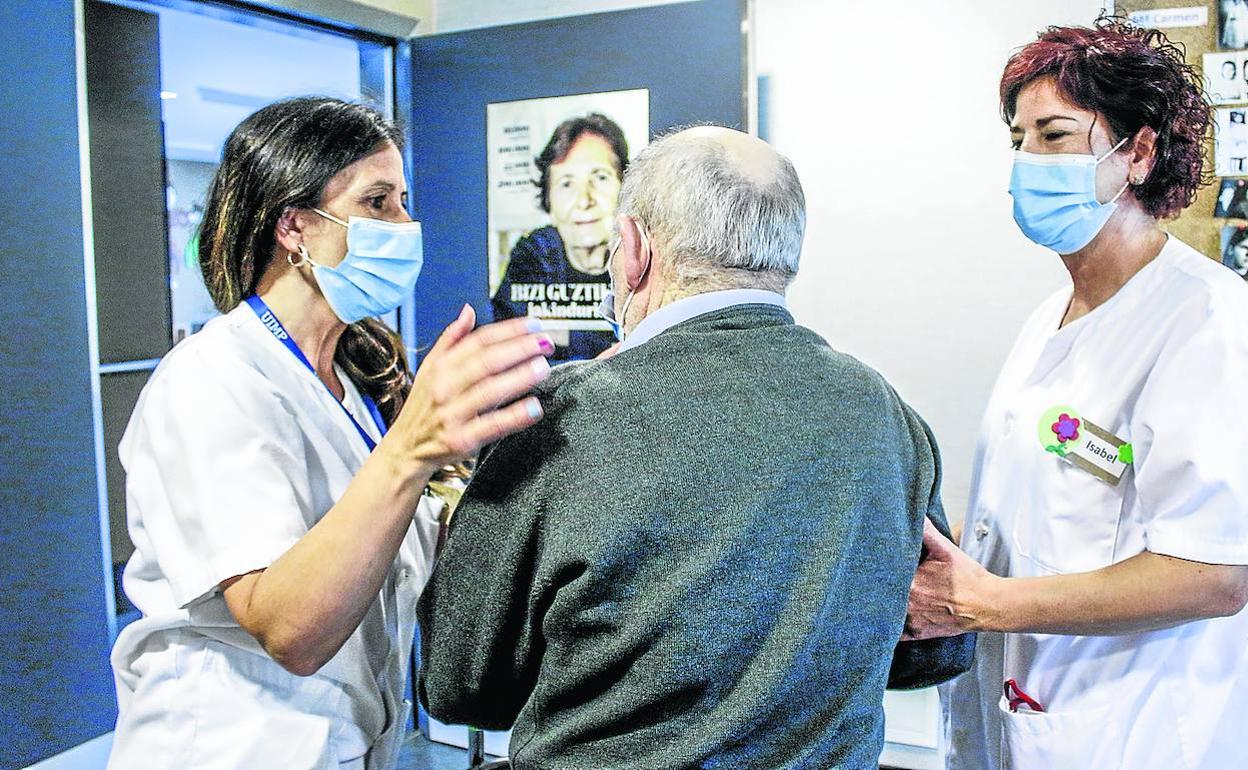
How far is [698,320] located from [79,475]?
65.7 inches

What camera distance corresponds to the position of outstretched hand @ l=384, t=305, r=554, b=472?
0.94 meters

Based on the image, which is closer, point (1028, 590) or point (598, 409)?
point (598, 409)

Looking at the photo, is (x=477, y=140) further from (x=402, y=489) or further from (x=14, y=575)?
(x=402, y=489)

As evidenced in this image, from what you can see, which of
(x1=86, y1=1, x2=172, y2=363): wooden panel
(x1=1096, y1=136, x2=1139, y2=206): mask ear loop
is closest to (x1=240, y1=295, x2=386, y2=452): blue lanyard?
(x1=86, y1=1, x2=172, y2=363): wooden panel

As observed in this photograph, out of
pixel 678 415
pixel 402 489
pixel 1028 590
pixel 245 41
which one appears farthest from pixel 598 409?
pixel 245 41

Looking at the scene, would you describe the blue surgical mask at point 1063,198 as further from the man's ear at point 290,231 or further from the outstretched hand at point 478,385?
the man's ear at point 290,231

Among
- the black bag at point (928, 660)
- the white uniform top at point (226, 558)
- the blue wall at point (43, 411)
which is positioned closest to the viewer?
the white uniform top at point (226, 558)

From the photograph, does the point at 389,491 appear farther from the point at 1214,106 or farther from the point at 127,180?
the point at 1214,106

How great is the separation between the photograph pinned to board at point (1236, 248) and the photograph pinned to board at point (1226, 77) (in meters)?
0.29

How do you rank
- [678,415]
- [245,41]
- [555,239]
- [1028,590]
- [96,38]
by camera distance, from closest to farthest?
1. [678,415]
2. [1028,590]
3. [96,38]
4. [555,239]
5. [245,41]

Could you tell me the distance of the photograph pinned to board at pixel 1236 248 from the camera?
2.27m

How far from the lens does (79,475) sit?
2.11 meters

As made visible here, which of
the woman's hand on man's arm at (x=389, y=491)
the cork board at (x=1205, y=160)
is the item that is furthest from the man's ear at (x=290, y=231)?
the cork board at (x=1205, y=160)

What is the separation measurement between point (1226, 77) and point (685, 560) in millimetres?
2079
